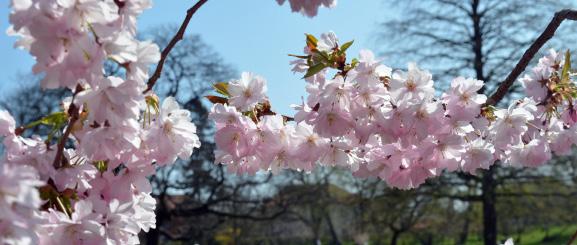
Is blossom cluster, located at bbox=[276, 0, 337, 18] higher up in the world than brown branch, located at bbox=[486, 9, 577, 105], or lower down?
lower down

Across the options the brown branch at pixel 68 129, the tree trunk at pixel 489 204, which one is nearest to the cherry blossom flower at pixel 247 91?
the brown branch at pixel 68 129

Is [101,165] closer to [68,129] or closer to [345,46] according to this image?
[68,129]

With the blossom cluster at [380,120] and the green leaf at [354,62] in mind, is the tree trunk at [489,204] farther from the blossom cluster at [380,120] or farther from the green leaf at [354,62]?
the green leaf at [354,62]

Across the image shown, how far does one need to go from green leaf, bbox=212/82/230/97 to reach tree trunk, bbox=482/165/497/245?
16050 millimetres

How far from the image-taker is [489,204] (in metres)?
17.0

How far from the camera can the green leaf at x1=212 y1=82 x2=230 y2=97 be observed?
5.57 feet

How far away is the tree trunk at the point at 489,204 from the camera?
16844 mm

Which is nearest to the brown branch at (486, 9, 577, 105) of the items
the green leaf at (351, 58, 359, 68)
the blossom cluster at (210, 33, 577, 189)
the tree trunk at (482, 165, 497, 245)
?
the blossom cluster at (210, 33, 577, 189)

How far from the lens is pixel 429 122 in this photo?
1597mm

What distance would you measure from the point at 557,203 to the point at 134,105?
72.8 ft

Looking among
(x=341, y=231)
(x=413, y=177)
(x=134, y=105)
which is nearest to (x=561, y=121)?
(x=413, y=177)

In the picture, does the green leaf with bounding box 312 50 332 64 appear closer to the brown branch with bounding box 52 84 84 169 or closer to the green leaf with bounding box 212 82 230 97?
the green leaf with bounding box 212 82 230 97

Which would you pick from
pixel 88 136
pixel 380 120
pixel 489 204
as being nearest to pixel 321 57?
pixel 380 120

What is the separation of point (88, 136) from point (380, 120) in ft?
2.46
